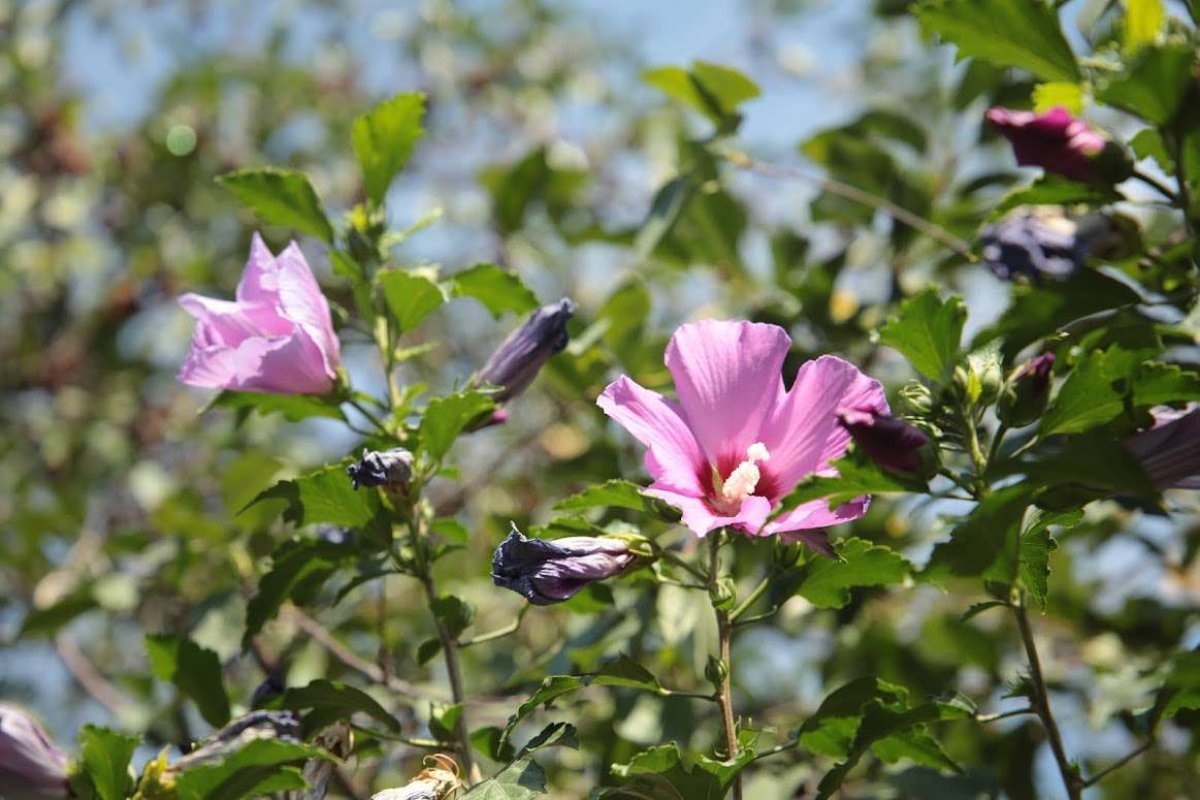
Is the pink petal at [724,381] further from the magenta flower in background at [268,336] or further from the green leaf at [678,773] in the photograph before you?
the magenta flower in background at [268,336]

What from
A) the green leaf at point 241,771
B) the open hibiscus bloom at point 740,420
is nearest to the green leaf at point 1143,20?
the open hibiscus bloom at point 740,420

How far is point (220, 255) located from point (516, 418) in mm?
1121

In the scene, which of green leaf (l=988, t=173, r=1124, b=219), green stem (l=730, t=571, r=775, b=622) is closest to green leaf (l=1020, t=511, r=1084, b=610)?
green stem (l=730, t=571, r=775, b=622)

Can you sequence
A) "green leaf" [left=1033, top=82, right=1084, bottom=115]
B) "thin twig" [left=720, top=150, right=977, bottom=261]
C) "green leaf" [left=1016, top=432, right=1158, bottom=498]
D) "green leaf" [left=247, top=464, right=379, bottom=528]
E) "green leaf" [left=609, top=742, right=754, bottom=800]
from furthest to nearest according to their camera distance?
→ 1. "thin twig" [left=720, top=150, right=977, bottom=261]
2. "green leaf" [left=1033, top=82, right=1084, bottom=115]
3. "green leaf" [left=247, top=464, right=379, bottom=528]
4. "green leaf" [left=609, top=742, right=754, bottom=800]
5. "green leaf" [left=1016, top=432, right=1158, bottom=498]

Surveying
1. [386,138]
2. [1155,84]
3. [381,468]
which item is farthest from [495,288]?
[1155,84]

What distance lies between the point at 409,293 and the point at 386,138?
0.78 feet

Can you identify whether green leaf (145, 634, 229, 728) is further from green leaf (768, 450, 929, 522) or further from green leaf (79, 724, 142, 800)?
green leaf (768, 450, 929, 522)

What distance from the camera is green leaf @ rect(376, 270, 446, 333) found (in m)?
1.38

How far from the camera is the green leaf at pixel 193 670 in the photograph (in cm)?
144

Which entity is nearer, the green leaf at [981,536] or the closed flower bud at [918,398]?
the green leaf at [981,536]

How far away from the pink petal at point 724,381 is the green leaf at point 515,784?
356mm

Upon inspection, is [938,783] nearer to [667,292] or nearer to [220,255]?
[667,292]

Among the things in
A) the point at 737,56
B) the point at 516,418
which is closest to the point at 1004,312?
the point at 516,418

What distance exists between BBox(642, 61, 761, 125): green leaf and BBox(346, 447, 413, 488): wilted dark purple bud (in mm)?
1037
